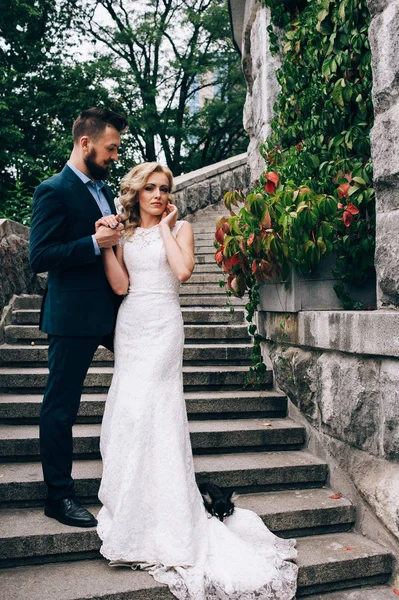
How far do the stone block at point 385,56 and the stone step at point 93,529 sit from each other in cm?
220

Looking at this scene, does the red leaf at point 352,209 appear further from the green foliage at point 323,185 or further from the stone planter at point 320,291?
the stone planter at point 320,291

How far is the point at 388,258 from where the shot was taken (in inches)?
125

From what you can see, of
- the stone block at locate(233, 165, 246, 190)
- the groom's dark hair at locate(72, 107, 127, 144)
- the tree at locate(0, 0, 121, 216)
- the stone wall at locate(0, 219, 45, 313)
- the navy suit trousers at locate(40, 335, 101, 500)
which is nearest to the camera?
the navy suit trousers at locate(40, 335, 101, 500)

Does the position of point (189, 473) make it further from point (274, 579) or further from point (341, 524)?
point (341, 524)

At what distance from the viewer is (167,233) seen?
10.6 ft

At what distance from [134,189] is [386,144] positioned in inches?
52.0

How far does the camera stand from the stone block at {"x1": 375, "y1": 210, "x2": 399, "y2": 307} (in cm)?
313

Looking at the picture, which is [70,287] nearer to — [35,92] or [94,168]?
[94,168]

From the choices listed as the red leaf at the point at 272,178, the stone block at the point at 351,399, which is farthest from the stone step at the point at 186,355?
the red leaf at the point at 272,178

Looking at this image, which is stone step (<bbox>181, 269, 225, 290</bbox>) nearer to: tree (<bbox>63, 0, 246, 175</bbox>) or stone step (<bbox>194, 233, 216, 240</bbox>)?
stone step (<bbox>194, 233, 216, 240</bbox>)

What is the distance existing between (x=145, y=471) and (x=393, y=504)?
4.08ft

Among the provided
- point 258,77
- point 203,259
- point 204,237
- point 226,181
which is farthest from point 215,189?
point 258,77

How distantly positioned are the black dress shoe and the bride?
0.32 ft

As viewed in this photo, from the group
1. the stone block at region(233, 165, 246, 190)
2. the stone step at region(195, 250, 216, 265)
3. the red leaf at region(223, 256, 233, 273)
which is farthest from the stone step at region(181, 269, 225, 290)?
the stone block at region(233, 165, 246, 190)
